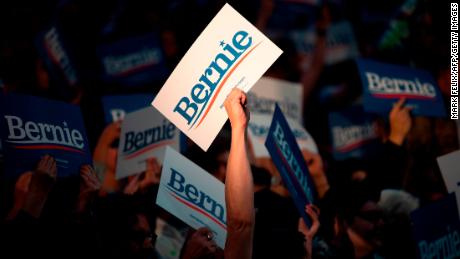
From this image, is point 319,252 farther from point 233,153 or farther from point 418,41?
point 418,41

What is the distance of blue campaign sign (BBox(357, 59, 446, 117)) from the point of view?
543cm

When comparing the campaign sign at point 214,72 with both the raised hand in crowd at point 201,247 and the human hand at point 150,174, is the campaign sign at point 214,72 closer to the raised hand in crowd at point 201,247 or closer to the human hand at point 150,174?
the raised hand in crowd at point 201,247

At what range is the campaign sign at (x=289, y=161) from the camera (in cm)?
423

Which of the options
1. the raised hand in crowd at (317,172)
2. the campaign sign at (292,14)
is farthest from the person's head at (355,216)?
the campaign sign at (292,14)

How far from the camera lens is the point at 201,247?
3.49 metres

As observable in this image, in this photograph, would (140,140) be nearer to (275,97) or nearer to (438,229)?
(275,97)

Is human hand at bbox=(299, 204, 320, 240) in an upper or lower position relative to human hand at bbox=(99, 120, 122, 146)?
lower

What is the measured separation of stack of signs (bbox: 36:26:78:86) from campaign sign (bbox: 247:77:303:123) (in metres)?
1.50

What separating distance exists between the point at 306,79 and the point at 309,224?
3237mm

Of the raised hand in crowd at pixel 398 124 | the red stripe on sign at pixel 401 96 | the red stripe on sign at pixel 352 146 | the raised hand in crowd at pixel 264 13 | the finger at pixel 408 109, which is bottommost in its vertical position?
the red stripe on sign at pixel 352 146

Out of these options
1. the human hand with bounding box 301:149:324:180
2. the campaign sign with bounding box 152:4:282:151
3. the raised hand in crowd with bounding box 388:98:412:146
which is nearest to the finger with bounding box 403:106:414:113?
the raised hand in crowd with bounding box 388:98:412:146

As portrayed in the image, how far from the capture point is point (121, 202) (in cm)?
A: 417

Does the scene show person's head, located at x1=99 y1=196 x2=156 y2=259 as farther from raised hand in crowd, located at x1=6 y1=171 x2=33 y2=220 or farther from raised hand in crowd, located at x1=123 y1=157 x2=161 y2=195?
raised hand in crowd, located at x1=123 y1=157 x2=161 y2=195

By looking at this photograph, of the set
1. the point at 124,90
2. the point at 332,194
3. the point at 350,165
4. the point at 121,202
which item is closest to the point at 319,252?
the point at 332,194
